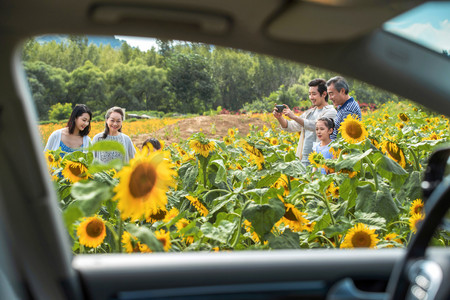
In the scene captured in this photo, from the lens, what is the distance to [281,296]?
4.40ft

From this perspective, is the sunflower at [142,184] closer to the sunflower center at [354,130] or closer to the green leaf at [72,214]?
the green leaf at [72,214]

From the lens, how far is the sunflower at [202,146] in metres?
2.46

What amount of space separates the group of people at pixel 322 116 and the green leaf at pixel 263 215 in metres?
1.58

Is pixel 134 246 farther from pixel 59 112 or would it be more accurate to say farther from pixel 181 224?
pixel 59 112

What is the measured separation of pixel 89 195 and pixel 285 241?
74 centimetres

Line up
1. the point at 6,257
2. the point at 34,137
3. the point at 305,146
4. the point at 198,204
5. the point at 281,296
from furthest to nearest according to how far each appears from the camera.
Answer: the point at 305,146 < the point at 198,204 < the point at 281,296 < the point at 6,257 < the point at 34,137

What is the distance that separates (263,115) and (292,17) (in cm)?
1193

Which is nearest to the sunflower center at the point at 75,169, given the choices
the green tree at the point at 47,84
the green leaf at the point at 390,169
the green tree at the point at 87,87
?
the green leaf at the point at 390,169

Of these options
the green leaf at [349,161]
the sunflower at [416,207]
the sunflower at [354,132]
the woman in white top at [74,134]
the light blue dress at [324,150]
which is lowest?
the woman in white top at [74,134]

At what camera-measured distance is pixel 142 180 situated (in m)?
1.42

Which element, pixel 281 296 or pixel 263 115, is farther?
pixel 263 115

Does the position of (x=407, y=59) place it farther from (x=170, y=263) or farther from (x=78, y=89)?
(x=78, y=89)

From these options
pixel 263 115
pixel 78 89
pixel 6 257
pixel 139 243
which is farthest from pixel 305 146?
pixel 78 89

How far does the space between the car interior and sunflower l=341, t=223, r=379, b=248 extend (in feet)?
1.58
